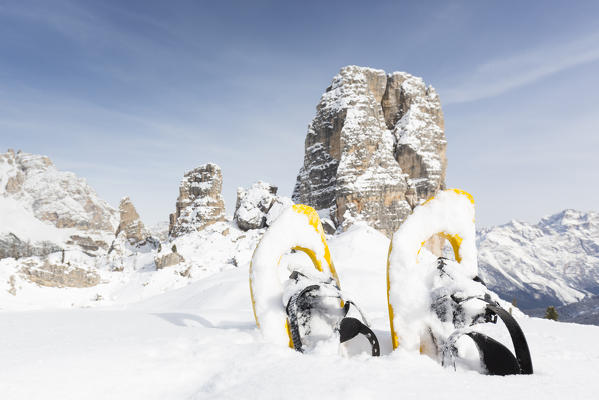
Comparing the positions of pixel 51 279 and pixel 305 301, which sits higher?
pixel 305 301

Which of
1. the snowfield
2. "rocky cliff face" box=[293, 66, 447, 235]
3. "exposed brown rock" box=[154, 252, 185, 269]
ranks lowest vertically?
"exposed brown rock" box=[154, 252, 185, 269]

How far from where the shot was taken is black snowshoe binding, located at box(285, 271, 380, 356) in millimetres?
3863

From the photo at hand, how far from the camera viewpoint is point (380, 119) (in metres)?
56.4

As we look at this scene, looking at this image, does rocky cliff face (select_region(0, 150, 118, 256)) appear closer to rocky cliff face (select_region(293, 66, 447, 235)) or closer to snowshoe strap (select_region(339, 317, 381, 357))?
rocky cliff face (select_region(293, 66, 447, 235))

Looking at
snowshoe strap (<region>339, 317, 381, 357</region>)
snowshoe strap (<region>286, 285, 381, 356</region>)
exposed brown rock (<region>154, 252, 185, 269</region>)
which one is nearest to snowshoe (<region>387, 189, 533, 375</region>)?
snowshoe strap (<region>339, 317, 381, 357</region>)

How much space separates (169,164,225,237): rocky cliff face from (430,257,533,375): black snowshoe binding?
55.1 meters

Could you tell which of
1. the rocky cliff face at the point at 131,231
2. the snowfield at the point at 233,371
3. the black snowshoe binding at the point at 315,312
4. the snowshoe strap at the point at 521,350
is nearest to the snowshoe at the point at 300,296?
the black snowshoe binding at the point at 315,312

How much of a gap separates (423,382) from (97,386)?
2522mm

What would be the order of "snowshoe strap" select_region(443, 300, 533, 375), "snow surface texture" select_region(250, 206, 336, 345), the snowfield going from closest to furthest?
1. the snowfield
2. "snowshoe strap" select_region(443, 300, 533, 375)
3. "snow surface texture" select_region(250, 206, 336, 345)

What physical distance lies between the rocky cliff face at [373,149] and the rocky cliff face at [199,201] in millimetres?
14987

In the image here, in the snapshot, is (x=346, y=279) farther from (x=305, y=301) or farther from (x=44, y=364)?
(x=44, y=364)

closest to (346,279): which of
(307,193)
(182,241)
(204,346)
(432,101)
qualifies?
(204,346)

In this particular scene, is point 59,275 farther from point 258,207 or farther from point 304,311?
point 304,311

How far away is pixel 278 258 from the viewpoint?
4512mm
